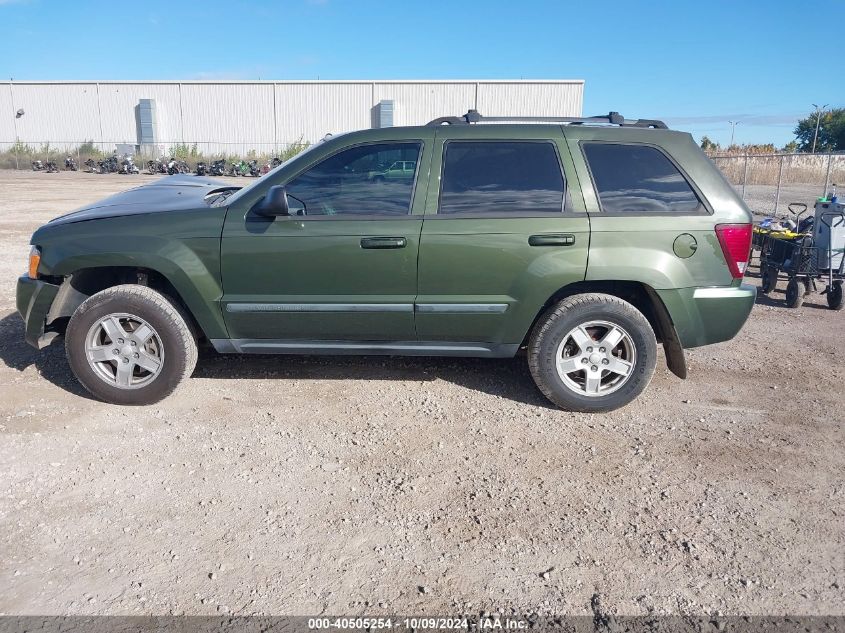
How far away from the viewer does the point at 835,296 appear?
7594 millimetres

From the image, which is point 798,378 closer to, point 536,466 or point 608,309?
point 608,309

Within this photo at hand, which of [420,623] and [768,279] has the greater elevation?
[768,279]

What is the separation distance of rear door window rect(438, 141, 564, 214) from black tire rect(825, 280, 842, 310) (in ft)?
16.9

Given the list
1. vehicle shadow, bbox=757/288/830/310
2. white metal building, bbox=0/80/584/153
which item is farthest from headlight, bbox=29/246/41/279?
white metal building, bbox=0/80/584/153

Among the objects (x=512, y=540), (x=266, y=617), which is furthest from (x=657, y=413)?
(x=266, y=617)

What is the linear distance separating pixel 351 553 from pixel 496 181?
2.52m

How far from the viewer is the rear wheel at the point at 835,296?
7.55 meters

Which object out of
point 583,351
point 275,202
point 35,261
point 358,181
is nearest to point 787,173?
point 583,351

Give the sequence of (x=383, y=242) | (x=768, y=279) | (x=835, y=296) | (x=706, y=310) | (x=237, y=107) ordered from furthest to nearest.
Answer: (x=237, y=107)
(x=768, y=279)
(x=835, y=296)
(x=706, y=310)
(x=383, y=242)

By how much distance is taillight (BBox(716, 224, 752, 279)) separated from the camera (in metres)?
4.19

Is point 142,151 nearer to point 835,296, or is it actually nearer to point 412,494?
point 835,296

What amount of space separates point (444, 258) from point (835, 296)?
5808 mm

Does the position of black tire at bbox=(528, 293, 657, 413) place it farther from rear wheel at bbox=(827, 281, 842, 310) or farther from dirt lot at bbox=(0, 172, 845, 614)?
rear wheel at bbox=(827, 281, 842, 310)

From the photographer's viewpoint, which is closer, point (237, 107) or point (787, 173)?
point (787, 173)
